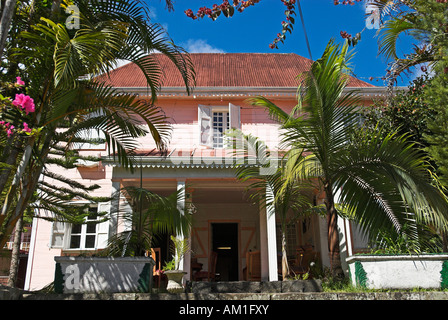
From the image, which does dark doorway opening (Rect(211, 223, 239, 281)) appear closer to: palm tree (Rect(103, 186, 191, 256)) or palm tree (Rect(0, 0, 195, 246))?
palm tree (Rect(103, 186, 191, 256))

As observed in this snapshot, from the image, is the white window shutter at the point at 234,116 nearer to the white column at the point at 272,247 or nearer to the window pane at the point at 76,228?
the white column at the point at 272,247

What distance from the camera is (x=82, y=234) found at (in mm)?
12469

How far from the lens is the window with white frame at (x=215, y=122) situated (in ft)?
42.0

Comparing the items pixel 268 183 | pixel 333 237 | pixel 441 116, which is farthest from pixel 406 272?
pixel 268 183

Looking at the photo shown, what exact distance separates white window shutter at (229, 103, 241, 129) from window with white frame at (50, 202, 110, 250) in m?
4.21

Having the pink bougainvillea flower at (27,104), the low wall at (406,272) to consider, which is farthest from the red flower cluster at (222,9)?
the low wall at (406,272)

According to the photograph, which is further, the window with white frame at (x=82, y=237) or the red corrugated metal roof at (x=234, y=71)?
the red corrugated metal roof at (x=234, y=71)

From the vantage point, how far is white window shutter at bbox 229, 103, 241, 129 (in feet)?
42.1

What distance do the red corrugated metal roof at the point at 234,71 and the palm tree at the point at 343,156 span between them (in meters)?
7.11

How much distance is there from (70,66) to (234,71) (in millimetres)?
10902

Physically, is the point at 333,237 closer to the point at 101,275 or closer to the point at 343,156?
the point at 343,156

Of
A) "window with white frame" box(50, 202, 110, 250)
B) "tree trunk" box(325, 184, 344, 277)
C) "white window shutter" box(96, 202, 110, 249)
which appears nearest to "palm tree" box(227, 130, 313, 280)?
"tree trunk" box(325, 184, 344, 277)

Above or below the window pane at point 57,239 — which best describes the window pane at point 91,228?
above

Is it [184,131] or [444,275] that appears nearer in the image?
[444,275]
